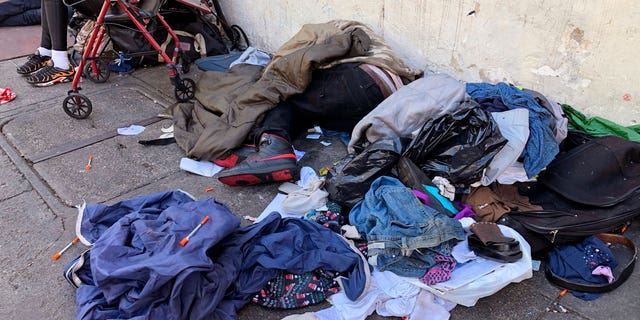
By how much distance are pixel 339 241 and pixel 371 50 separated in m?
1.71

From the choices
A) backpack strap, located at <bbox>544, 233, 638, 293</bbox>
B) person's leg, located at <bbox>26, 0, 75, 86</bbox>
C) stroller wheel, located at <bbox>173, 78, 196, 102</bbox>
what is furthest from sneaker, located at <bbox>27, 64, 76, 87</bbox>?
Answer: backpack strap, located at <bbox>544, 233, 638, 293</bbox>

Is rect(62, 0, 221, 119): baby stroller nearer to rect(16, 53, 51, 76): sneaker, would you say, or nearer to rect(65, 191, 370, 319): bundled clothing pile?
rect(16, 53, 51, 76): sneaker

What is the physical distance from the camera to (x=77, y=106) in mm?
3734

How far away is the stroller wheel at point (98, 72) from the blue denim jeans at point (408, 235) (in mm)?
3340

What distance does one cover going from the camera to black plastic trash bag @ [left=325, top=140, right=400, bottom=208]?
8.56 feet

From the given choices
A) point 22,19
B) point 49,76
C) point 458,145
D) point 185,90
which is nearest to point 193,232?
point 458,145

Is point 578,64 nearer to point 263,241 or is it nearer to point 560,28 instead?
point 560,28

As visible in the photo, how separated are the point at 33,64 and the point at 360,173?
12.7ft

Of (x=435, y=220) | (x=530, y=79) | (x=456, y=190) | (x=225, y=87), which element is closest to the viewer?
(x=435, y=220)

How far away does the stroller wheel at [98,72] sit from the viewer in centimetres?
437

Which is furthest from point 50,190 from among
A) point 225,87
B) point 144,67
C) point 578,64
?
point 578,64

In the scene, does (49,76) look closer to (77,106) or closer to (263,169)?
(77,106)

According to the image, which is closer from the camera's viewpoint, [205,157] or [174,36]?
[205,157]

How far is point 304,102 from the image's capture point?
3.38 meters
